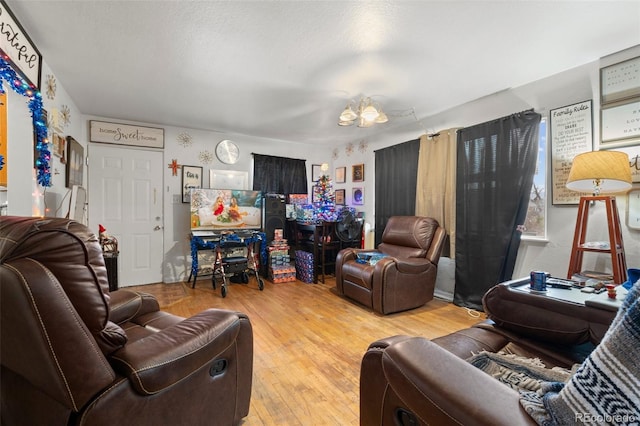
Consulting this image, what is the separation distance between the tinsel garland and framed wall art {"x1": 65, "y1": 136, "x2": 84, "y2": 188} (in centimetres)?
80

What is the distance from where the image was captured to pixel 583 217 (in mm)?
2182

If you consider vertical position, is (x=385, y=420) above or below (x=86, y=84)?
below

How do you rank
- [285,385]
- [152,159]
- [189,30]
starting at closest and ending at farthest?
[285,385] < [189,30] < [152,159]

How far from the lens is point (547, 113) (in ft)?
8.51

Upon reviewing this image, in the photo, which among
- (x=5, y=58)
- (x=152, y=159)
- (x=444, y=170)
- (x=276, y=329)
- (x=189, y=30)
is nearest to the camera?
(x=5, y=58)

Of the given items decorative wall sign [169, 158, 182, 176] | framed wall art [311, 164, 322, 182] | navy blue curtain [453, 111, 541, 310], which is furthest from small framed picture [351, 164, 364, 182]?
decorative wall sign [169, 158, 182, 176]

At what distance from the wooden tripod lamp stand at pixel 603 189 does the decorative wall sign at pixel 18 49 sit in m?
3.89

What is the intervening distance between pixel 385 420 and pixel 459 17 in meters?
2.28

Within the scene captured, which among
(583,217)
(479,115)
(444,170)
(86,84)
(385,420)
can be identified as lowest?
(385,420)

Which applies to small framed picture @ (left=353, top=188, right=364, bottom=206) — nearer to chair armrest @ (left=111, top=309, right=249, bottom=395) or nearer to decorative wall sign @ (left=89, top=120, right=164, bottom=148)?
decorative wall sign @ (left=89, top=120, right=164, bottom=148)

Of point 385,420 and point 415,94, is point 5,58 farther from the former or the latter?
point 415,94

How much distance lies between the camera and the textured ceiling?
1751mm

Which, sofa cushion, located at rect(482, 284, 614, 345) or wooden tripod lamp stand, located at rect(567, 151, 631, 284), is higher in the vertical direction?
wooden tripod lamp stand, located at rect(567, 151, 631, 284)

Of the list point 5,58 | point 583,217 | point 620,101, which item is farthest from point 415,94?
point 5,58
